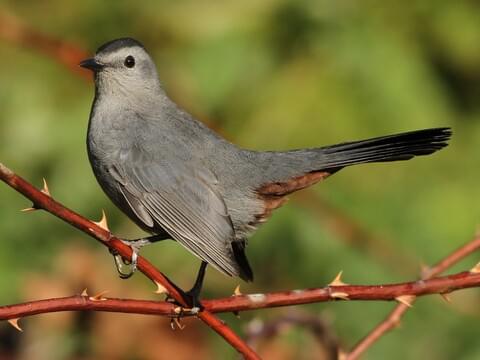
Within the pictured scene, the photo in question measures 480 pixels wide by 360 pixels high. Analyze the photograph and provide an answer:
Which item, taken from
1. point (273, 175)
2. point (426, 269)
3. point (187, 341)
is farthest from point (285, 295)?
point (187, 341)

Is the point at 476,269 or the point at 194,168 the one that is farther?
the point at 194,168

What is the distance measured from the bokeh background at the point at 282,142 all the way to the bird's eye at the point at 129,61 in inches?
34.2

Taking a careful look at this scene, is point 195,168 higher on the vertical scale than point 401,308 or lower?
higher

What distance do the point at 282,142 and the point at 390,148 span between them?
1.86 meters

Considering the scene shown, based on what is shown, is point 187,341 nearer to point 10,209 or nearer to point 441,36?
point 10,209

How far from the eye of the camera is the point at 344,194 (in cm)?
566

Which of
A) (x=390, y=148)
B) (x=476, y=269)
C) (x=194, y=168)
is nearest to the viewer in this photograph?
(x=476, y=269)

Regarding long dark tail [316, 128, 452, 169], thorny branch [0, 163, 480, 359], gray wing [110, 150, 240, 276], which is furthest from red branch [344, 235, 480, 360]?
gray wing [110, 150, 240, 276]

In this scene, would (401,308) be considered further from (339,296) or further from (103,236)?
(103,236)

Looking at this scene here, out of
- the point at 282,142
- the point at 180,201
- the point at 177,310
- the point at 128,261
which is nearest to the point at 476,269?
the point at 177,310

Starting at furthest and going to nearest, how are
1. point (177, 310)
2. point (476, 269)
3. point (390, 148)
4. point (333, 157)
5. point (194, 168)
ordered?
1. point (194, 168)
2. point (333, 157)
3. point (390, 148)
4. point (177, 310)
5. point (476, 269)

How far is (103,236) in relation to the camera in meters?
2.70

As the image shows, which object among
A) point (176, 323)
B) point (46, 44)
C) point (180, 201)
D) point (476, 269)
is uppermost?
point (46, 44)

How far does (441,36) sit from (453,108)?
0.45m
